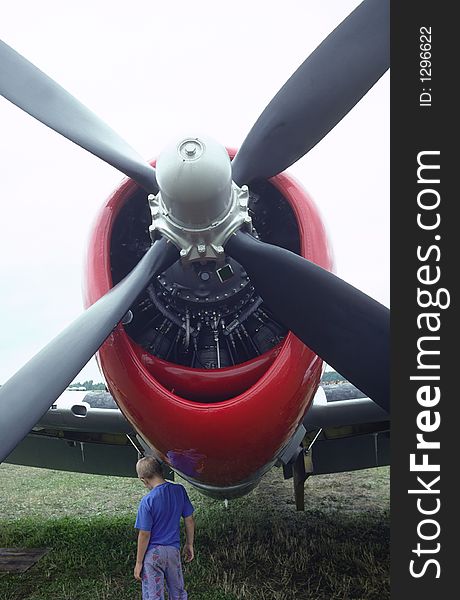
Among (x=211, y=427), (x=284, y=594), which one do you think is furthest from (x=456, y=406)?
(x=284, y=594)

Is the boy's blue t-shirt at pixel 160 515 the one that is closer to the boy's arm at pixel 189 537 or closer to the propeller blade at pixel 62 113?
the boy's arm at pixel 189 537

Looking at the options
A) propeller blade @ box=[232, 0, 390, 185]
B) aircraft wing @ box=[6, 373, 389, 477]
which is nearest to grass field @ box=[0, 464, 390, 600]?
aircraft wing @ box=[6, 373, 389, 477]

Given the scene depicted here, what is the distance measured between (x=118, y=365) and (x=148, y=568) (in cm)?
126

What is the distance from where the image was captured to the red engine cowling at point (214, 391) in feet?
11.2

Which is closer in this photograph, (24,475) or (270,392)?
(270,392)

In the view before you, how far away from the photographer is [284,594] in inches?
173

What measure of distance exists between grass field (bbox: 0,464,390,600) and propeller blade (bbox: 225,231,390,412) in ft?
7.42

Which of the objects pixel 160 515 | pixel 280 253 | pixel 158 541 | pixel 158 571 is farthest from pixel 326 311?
pixel 158 571

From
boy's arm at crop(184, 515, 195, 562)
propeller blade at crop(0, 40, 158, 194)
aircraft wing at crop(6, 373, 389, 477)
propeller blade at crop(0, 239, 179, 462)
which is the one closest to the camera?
propeller blade at crop(0, 239, 179, 462)

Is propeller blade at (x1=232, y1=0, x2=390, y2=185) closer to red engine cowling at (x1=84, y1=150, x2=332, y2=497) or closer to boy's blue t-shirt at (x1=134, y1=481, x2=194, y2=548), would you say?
red engine cowling at (x1=84, y1=150, x2=332, y2=497)

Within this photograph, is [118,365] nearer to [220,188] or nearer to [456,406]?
[220,188]

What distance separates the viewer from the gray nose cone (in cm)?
303

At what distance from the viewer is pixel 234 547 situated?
5684 mm

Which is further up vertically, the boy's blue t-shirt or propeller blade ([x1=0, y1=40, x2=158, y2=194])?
propeller blade ([x1=0, y1=40, x2=158, y2=194])
